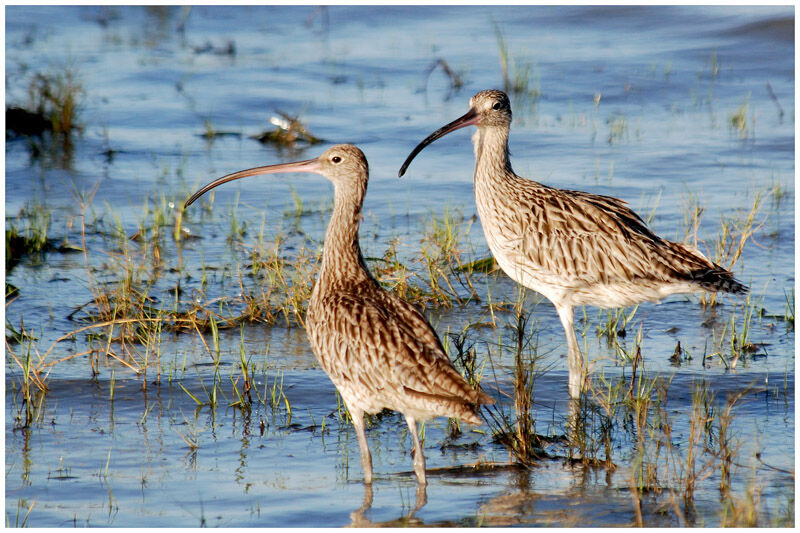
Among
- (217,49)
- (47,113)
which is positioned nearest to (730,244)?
(47,113)

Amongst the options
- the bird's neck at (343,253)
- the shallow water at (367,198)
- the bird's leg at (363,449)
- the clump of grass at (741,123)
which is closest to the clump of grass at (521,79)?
the shallow water at (367,198)

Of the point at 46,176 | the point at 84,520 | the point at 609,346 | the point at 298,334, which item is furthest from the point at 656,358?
the point at 46,176

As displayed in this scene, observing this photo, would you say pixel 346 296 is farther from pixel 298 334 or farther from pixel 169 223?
pixel 169 223

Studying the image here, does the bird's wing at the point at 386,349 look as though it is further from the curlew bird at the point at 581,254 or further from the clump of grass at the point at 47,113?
the clump of grass at the point at 47,113

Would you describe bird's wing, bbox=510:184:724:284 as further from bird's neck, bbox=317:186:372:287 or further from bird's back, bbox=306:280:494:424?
bird's back, bbox=306:280:494:424

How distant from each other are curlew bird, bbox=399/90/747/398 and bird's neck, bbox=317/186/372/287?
5.47 feet

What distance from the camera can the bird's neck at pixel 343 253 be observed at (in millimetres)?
6246

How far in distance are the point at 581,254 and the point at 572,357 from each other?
710 mm

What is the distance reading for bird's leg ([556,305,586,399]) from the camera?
723 centimetres

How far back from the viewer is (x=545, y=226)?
7668 millimetres

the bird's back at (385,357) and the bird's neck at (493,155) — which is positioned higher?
the bird's neck at (493,155)

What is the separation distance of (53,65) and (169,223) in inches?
233

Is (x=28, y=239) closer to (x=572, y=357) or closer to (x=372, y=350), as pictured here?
(x=572, y=357)

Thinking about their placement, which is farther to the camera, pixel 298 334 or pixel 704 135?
pixel 704 135
